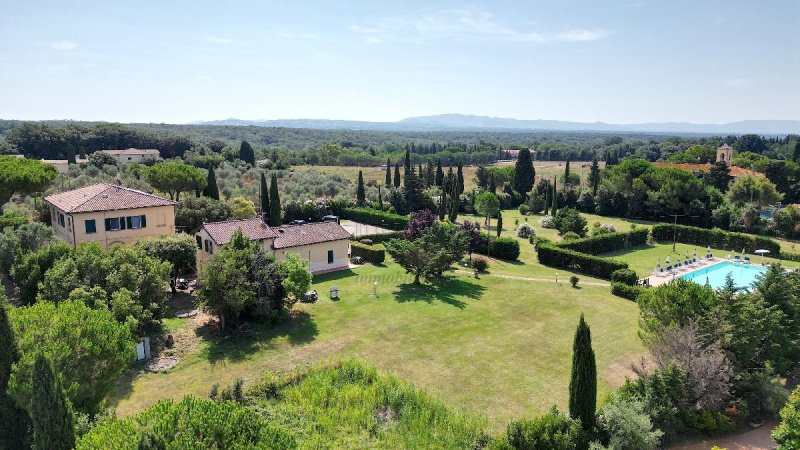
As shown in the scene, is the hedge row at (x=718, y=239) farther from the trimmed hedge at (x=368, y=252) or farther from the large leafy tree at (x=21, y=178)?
the large leafy tree at (x=21, y=178)

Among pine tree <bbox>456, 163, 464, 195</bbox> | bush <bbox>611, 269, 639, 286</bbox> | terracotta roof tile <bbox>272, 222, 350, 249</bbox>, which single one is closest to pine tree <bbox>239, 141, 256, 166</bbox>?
pine tree <bbox>456, 163, 464, 195</bbox>

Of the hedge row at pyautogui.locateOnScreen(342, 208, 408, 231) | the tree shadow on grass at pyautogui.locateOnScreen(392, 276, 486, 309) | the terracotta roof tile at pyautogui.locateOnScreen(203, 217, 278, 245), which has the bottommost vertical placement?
the tree shadow on grass at pyautogui.locateOnScreen(392, 276, 486, 309)

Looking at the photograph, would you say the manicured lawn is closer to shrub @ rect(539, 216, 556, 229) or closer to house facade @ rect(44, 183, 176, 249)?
house facade @ rect(44, 183, 176, 249)

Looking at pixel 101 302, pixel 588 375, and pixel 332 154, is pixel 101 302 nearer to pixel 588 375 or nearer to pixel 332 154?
pixel 588 375

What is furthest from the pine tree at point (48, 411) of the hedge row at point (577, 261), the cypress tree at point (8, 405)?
the hedge row at point (577, 261)

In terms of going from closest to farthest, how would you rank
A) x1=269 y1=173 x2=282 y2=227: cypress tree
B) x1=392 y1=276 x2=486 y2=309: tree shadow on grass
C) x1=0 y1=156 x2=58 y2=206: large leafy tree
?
x1=392 y1=276 x2=486 y2=309: tree shadow on grass → x1=0 y1=156 x2=58 y2=206: large leafy tree → x1=269 y1=173 x2=282 y2=227: cypress tree

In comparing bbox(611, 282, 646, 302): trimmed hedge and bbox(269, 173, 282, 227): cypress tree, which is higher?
bbox(269, 173, 282, 227): cypress tree

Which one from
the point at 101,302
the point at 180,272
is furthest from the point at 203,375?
the point at 180,272
